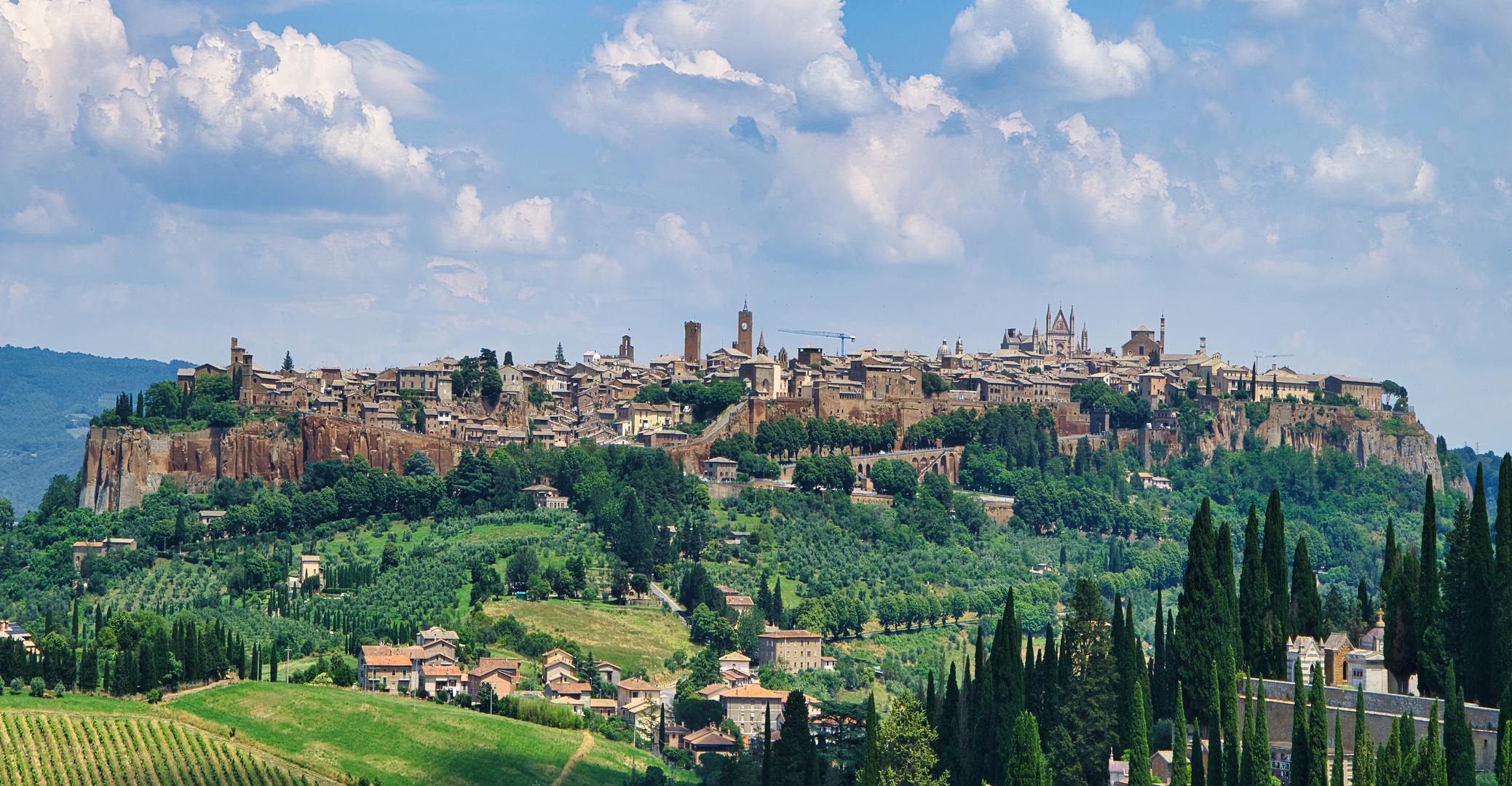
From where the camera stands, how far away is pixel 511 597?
8794cm

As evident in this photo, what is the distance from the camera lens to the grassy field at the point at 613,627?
81938 mm

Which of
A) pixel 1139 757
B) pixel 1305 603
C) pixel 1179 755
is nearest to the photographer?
pixel 1179 755

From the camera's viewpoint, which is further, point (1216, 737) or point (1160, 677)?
point (1160, 677)

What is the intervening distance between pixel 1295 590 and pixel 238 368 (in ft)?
252

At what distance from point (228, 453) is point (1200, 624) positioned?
229 feet

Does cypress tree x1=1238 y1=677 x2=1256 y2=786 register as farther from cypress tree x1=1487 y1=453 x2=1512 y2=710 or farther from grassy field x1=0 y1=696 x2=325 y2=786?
grassy field x1=0 y1=696 x2=325 y2=786

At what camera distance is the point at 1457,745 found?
132 ft

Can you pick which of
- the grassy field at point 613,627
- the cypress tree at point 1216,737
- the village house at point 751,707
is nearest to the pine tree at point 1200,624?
the cypress tree at point 1216,737

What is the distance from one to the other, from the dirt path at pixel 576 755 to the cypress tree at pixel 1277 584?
24739 mm

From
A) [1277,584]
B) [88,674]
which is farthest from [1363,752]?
[88,674]

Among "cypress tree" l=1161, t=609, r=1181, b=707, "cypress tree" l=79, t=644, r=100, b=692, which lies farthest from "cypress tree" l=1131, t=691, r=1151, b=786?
"cypress tree" l=79, t=644, r=100, b=692

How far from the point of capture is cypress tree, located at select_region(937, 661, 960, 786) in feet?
179

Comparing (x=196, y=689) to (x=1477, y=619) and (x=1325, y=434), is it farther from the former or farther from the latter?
(x=1325, y=434)

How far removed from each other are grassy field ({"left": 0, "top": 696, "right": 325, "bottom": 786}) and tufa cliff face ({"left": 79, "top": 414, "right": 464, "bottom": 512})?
4149 cm
